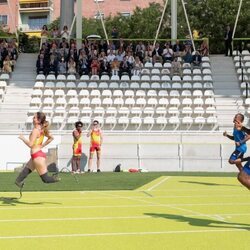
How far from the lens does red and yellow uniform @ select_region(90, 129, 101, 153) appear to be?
21.9m

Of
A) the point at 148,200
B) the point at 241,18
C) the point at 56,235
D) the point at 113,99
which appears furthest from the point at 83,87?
the point at 241,18

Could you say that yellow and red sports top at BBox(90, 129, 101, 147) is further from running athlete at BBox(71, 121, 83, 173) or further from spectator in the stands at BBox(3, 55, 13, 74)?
spectator in the stands at BBox(3, 55, 13, 74)

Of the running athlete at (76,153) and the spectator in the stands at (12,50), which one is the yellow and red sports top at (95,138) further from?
the spectator in the stands at (12,50)

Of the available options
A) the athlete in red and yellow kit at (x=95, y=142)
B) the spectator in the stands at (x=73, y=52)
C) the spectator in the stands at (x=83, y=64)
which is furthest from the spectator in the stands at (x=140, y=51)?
the athlete in red and yellow kit at (x=95, y=142)

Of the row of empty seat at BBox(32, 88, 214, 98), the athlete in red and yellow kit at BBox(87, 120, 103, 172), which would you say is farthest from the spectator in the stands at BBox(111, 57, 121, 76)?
the athlete in red and yellow kit at BBox(87, 120, 103, 172)

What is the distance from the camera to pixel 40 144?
1163 cm

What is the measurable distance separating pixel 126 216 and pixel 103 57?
2294cm

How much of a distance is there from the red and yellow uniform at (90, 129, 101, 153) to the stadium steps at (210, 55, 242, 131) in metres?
7.12

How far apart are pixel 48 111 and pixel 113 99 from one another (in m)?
3.42

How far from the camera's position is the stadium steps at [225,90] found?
28094mm

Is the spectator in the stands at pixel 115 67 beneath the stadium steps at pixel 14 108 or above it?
above

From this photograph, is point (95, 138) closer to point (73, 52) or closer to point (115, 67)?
point (115, 67)

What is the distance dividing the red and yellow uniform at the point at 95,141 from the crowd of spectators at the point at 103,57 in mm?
10144

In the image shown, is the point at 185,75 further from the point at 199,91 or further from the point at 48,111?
the point at 48,111
